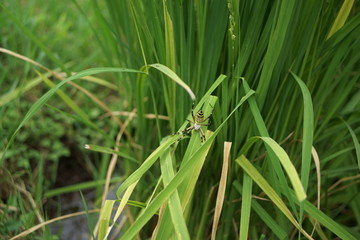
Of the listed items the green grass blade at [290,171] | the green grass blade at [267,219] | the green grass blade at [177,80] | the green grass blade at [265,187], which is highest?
the green grass blade at [177,80]

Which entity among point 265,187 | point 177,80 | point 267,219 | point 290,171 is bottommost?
point 267,219

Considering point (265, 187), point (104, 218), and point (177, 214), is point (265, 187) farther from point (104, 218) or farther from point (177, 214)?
point (104, 218)

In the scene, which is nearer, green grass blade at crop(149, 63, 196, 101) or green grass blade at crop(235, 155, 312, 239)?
green grass blade at crop(149, 63, 196, 101)

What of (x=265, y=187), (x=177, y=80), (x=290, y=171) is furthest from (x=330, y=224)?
(x=177, y=80)

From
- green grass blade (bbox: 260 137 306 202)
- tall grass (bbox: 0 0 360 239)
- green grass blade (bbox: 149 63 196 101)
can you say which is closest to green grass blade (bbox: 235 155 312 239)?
tall grass (bbox: 0 0 360 239)

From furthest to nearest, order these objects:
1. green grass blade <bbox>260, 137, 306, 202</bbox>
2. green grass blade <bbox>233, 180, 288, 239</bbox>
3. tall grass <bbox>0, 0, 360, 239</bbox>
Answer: green grass blade <bbox>233, 180, 288, 239</bbox> < tall grass <bbox>0, 0, 360, 239</bbox> < green grass blade <bbox>260, 137, 306, 202</bbox>

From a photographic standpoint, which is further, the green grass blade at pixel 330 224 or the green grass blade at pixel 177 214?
the green grass blade at pixel 330 224

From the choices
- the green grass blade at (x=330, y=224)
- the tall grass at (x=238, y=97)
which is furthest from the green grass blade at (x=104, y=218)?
the green grass blade at (x=330, y=224)

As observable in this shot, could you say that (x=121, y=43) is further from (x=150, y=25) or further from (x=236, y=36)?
(x=236, y=36)

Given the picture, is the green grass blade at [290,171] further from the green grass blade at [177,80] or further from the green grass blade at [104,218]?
the green grass blade at [104,218]

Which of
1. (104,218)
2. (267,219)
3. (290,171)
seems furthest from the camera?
(267,219)

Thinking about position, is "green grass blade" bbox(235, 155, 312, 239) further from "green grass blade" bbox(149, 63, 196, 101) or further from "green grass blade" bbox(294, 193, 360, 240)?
"green grass blade" bbox(149, 63, 196, 101)

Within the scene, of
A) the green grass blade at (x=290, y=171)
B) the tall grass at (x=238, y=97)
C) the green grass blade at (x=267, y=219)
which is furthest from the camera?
the green grass blade at (x=267, y=219)
